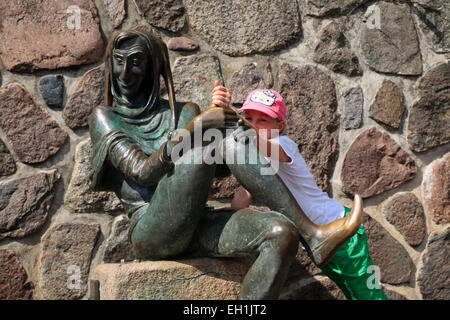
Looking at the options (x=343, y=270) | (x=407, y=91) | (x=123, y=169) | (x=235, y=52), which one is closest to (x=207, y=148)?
(x=123, y=169)

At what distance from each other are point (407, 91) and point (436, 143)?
292 mm

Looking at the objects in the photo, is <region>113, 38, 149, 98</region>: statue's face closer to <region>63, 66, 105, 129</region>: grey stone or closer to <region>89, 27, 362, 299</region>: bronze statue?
<region>89, 27, 362, 299</region>: bronze statue

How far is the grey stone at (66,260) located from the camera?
7.97ft

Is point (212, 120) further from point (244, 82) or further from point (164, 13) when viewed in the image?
point (164, 13)

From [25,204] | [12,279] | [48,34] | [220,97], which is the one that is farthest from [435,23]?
[12,279]

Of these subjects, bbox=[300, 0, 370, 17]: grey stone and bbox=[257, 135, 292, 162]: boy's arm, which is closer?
bbox=[257, 135, 292, 162]: boy's arm

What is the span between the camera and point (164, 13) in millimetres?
2617

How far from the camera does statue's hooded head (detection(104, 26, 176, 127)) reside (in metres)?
2.09

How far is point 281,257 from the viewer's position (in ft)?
5.55

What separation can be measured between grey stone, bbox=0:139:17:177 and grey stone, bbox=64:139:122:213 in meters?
0.26

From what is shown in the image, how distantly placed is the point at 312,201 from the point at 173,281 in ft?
2.05

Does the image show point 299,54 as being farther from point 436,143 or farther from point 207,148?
point 207,148

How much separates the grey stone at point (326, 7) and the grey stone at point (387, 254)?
1.00m

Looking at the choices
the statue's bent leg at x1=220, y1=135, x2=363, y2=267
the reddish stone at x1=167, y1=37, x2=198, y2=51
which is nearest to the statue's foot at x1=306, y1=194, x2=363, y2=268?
the statue's bent leg at x1=220, y1=135, x2=363, y2=267
